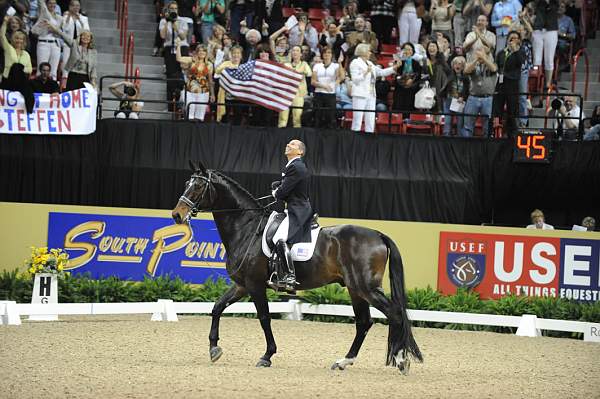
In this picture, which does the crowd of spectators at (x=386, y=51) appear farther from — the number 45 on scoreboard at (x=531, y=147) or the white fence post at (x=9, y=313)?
the white fence post at (x=9, y=313)

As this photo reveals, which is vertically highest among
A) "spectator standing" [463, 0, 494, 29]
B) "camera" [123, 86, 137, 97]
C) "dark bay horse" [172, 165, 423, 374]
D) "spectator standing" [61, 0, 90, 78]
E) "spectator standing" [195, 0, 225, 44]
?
"spectator standing" [463, 0, 494, 29]

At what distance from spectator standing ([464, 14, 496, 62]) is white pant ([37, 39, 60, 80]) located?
8.35 metres

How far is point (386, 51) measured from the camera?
23.8m

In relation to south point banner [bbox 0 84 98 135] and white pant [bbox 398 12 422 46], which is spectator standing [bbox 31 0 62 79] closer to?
south point banner [bbox 0 84 98 135]

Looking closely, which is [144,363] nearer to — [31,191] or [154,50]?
[31,191]

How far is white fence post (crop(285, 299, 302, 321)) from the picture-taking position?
60.8 ft

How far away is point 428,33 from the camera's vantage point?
2362 cm

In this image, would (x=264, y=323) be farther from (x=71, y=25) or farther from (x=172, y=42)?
(x=172, y=42)

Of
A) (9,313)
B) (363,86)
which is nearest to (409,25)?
(363,86)

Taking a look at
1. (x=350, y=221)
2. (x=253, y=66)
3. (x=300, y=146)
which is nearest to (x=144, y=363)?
(x=300, y=146)

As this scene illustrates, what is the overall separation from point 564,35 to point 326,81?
278 inches

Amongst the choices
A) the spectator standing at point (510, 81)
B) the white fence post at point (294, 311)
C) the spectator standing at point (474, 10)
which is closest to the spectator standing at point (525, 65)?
the spectator standing at point (510, 81)

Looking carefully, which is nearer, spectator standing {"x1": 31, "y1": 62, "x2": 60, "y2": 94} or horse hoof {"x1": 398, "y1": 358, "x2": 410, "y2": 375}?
horse hoof {"x1": 398, "y1": 358, "x2": 410, "y2": 375}

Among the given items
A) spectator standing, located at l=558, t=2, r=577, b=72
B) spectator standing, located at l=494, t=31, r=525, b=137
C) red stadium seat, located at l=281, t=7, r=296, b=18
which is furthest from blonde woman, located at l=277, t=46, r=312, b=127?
spectator standing, located at l=558, t=2, r=577, b=72
